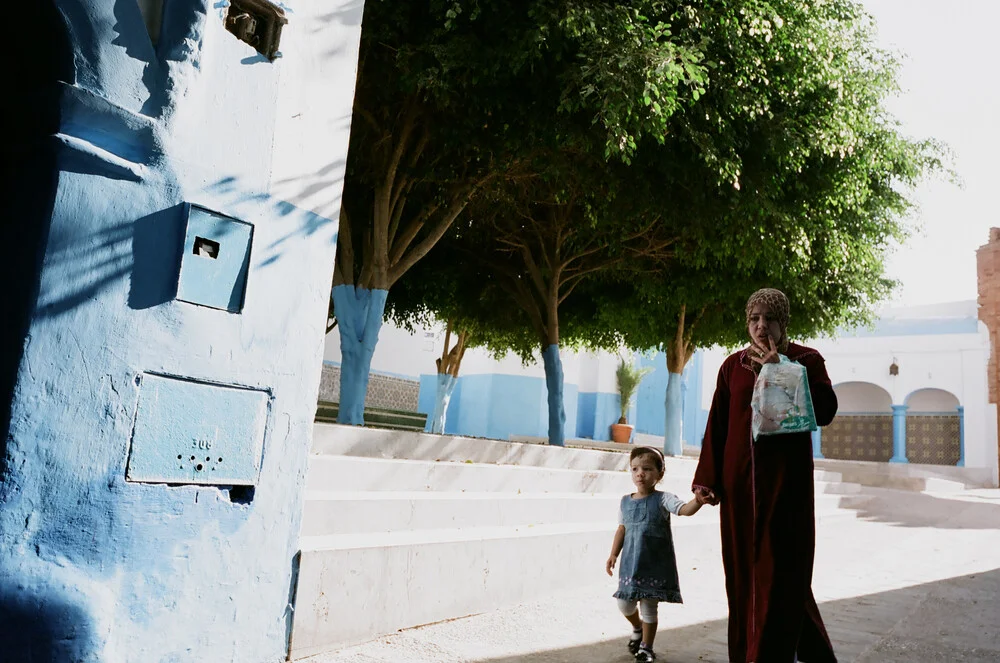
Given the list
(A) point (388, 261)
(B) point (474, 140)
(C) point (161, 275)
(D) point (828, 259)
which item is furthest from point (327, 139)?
(D) point (828, 259)

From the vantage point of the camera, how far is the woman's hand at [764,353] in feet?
10.7

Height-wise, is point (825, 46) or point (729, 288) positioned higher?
point (825, 46)

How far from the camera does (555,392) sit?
1267cm

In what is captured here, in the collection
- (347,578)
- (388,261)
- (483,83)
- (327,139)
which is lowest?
(347,578)

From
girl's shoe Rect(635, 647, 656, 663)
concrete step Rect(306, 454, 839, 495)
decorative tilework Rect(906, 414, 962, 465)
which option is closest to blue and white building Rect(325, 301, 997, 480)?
decorative tilework Rect(906, 414, 962, 465)

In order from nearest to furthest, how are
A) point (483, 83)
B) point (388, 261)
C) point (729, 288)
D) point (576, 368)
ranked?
point (483, 83)
point (388, 261)
point (729, 288)
point (576, 368)

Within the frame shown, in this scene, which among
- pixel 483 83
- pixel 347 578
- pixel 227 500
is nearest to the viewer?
pixel 227 500

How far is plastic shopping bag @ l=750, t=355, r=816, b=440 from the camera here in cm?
313

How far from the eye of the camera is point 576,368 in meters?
28.0

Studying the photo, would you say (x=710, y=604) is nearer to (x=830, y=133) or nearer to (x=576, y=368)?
(x=830, y=133)

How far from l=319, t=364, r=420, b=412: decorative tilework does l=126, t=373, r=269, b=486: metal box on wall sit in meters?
16.2

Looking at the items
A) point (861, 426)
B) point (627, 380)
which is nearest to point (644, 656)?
point (627, 380)

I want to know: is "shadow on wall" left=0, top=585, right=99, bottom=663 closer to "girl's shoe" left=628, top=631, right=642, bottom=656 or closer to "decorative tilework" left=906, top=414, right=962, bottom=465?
"girl's shoe" left=628, top=631, right=642, bottom=656

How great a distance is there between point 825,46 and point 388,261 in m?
6.08
